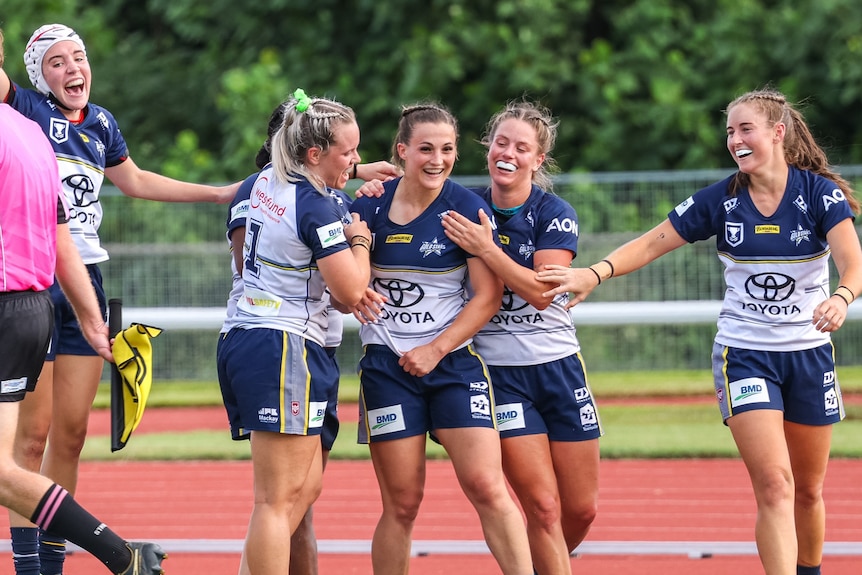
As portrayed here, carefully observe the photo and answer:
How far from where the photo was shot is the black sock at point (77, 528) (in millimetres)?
4488

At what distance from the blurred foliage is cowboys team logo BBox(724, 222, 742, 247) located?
10580mm

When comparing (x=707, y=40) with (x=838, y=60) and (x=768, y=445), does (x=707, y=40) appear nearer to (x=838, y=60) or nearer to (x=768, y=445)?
(x=838, y=60)

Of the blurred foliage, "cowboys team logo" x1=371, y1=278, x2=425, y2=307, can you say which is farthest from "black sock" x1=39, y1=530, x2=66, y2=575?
the blurred foliage

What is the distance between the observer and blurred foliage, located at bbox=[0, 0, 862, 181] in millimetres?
16266

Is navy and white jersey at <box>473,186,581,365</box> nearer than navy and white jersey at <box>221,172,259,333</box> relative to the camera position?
No

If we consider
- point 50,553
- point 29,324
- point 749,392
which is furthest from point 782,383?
point 50,553

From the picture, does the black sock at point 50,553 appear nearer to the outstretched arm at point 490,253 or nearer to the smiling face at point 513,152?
the outstretched arm at point 490,253

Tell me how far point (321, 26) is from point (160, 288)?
6.53 metres

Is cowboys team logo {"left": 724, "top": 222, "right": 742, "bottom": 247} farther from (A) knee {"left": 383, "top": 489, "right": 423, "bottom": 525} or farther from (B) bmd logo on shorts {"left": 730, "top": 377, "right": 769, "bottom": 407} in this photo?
(A) knee {"left": 383, "top": 489, "right": 423, "bottom": 525}

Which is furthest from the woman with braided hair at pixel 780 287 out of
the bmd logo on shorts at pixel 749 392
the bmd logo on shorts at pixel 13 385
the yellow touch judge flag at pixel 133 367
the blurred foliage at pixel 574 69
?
the blurred foliage at pixel 574 69

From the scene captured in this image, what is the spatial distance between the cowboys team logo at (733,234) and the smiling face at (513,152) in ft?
2.81

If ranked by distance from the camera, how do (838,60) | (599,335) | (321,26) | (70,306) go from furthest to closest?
(321,26)
(838,60)
(599,335)
(70,306)

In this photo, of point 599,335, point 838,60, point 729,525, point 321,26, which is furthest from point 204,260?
point 838,60

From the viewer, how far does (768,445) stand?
479 centimetres
